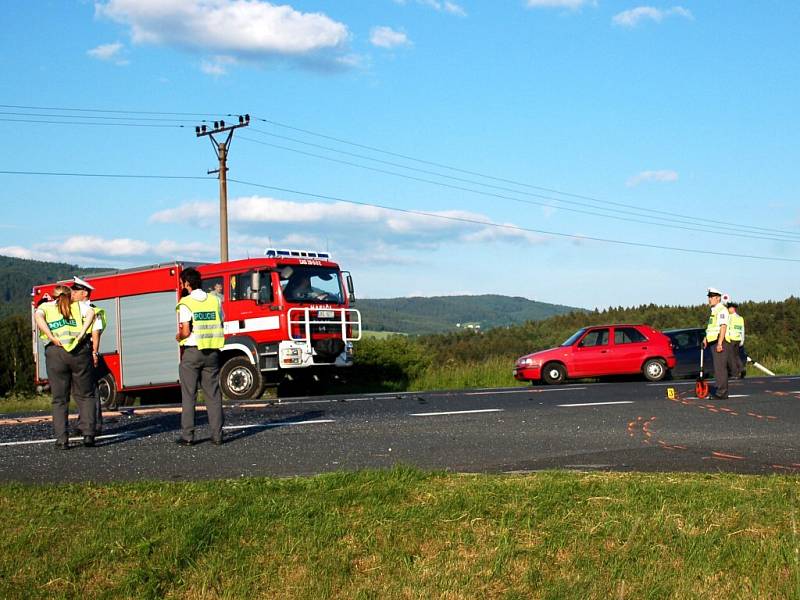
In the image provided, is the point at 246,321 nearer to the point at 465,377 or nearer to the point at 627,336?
the point at 627,336

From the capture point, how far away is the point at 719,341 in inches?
679

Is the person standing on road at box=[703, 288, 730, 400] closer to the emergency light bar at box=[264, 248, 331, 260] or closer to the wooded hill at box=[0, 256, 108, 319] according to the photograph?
the emergency light bar at box=[264, 248, 331, 260]

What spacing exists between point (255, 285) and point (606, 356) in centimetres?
1134

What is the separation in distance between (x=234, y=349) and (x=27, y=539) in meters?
15.2

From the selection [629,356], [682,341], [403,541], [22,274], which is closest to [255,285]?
[629,356]

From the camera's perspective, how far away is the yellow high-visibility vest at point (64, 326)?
11.0 meters

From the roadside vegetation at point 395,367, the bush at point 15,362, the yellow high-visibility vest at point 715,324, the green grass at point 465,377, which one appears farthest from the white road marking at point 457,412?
the bush at point 15,362

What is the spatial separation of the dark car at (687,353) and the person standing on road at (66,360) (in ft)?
67.3

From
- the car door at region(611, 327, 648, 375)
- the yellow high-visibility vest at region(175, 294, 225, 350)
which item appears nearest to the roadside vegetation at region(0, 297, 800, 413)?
the car door at region(611, 327, 648, 375)

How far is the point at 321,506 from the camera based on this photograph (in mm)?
6758

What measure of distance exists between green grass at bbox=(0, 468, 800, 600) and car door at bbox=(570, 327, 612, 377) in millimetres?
20659

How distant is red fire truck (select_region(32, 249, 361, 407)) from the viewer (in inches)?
823

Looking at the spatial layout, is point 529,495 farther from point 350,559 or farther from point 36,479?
point 36,479

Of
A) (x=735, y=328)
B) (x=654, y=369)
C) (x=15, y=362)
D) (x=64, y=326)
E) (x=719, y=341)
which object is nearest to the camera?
(x=64, y=326)
